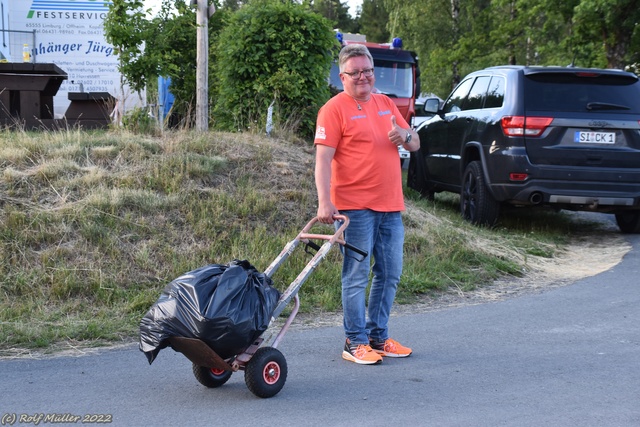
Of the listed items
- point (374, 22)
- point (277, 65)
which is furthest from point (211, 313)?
point (374, 22)

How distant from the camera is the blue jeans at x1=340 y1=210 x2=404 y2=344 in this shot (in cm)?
550

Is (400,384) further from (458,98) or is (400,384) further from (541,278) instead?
(458,98)

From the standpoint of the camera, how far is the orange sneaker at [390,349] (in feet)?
18.9

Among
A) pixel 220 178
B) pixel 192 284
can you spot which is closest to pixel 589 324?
pixel 192 284

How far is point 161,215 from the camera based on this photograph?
812 centimetres

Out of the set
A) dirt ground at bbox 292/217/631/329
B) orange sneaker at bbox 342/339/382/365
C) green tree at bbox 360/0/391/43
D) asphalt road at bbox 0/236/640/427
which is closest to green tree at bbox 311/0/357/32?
green tree at bbox 360/0/391/43

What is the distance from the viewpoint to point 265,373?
477 cm

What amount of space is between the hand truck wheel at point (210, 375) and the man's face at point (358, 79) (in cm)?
192

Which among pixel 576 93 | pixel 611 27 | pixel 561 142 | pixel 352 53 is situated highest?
pixel 611 27

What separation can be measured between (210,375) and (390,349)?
136cm

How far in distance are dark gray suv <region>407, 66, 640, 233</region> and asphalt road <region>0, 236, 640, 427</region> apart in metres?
3.33

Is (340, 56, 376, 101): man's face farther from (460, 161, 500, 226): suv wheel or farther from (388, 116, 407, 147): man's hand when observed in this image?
(460, 161, 500, 226): suv wheel

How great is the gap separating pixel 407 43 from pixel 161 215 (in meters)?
34.5

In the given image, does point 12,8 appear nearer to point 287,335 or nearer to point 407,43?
point 287,335
